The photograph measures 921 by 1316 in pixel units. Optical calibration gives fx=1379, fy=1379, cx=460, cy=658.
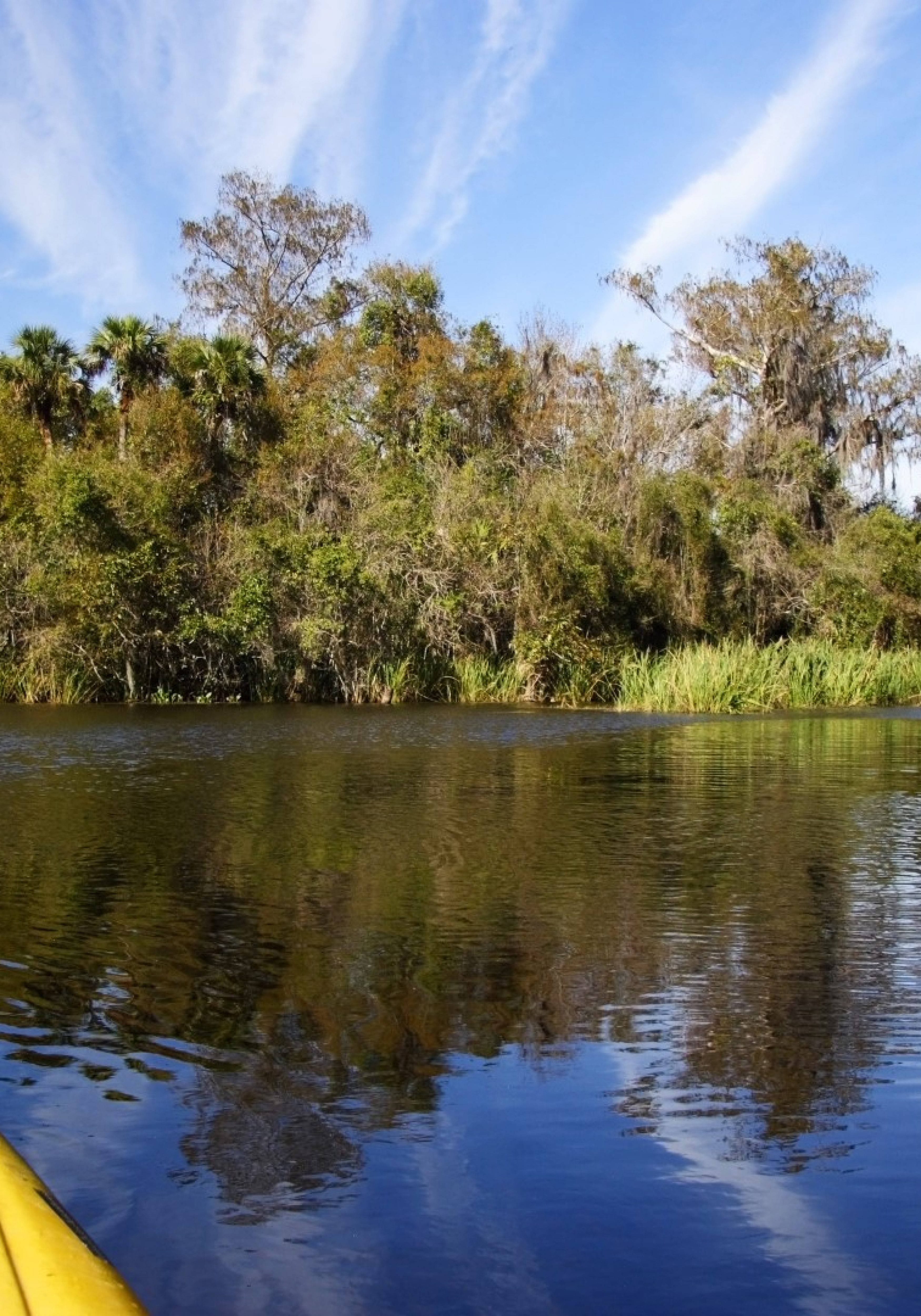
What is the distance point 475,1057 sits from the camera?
518 centimetres

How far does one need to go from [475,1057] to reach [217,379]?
104 ft

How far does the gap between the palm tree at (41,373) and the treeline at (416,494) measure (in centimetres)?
7

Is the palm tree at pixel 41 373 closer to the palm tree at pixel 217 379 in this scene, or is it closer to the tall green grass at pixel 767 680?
the palm tree at pixel 217 379

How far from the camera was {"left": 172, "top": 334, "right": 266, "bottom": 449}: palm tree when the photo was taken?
115 feet

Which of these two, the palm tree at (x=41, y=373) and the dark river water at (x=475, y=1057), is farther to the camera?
the palm tree at (x=41, y=373)

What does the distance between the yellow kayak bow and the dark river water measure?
80 cm

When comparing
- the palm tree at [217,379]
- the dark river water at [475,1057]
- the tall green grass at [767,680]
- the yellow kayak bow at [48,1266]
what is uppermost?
the palm tree at [217,379]

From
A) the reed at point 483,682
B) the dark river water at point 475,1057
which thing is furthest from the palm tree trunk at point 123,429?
the dark river water at point 475,1057

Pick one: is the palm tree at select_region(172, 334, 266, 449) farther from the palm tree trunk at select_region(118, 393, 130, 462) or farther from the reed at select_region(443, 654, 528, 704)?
the reed at select_region(443, 654, 528, 704)

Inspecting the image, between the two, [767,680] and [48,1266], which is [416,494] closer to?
[767,680]

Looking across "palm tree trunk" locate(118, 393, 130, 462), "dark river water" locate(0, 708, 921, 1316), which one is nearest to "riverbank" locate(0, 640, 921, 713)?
"palm tree trunk" locate(118, 393, 130, 462)

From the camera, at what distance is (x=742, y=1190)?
393cm

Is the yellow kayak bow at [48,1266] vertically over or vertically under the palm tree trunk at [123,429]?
under

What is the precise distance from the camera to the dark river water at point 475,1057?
11.7ft
